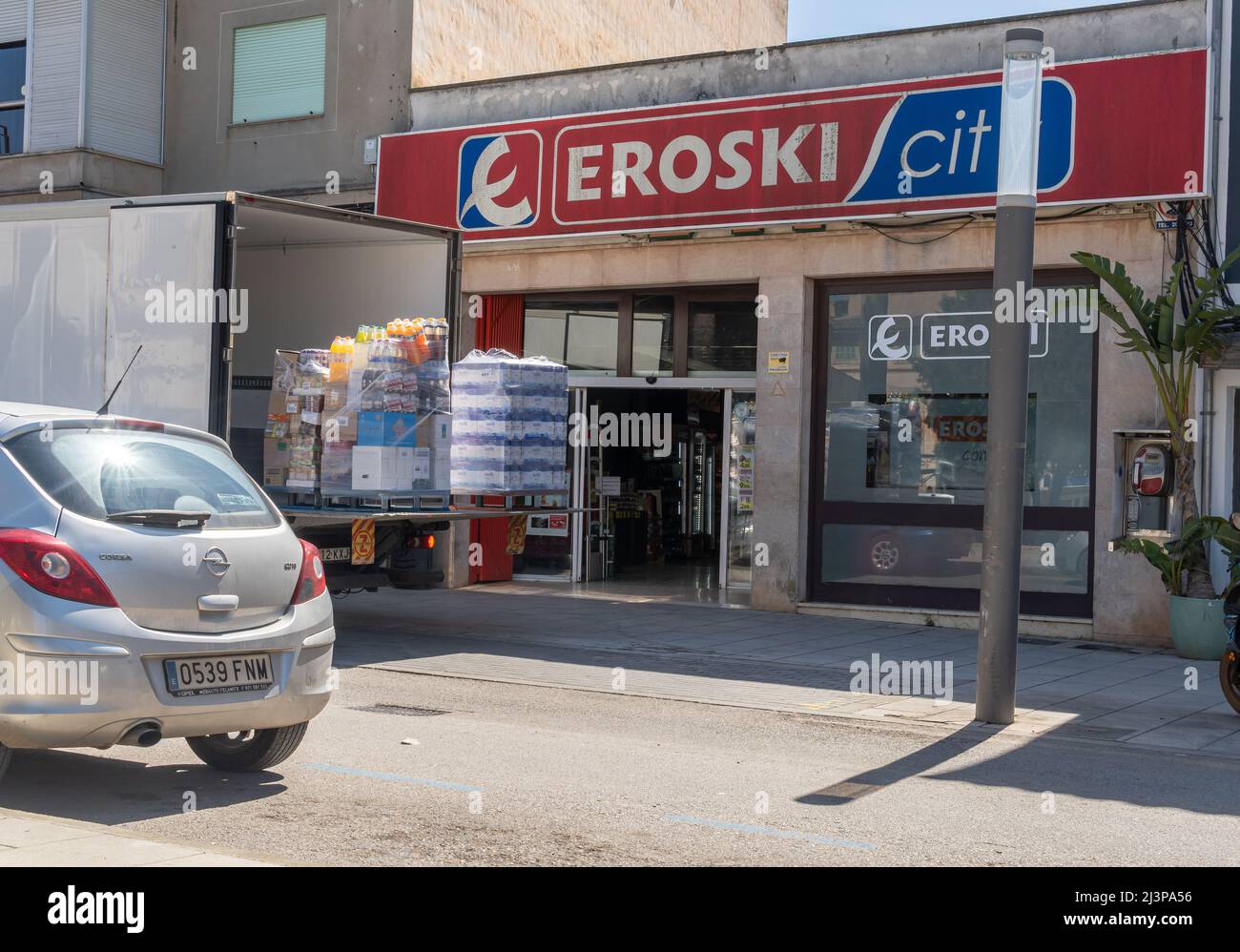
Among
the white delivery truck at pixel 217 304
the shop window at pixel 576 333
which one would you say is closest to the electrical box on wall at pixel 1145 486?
the white delivery truck at pixel 217 304

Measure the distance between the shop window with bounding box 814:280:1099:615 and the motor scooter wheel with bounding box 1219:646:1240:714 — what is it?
4127 millimetres

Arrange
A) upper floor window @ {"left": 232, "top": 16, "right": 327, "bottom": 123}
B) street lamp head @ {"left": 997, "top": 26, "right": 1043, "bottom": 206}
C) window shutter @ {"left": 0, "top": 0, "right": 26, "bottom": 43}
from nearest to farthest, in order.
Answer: street lamp head @ {"left": 997, "top": 26, "right": 1043, "bottom": 206} < upper floor window @ {"left": 232, "top": 16, "right": 327, "bottom": 123} < window shutter @ {"left": 0, "top": 0, "right": 26, "bottom": 43}

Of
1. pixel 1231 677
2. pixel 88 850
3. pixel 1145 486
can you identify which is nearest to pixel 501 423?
pixel 1145 486

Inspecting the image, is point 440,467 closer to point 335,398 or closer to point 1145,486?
point 335,398

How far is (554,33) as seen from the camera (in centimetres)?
2073

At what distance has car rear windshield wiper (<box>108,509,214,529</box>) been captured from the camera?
6.23 meters

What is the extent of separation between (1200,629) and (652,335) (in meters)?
7.19

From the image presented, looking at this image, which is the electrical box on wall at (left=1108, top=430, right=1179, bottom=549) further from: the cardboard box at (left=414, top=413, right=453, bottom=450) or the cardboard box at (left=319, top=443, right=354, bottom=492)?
the cardboard box at (left=319, top=443, right=354, bottom=492)

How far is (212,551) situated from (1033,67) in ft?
19.6

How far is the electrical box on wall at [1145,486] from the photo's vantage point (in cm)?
1273

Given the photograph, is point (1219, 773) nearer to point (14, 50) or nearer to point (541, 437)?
point (541, 437)

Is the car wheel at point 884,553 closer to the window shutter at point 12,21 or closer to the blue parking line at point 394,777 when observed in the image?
the blue parking line at point 394,777

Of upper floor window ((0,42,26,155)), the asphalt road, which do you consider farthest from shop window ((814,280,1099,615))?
upper floor window ((0,42,26,155))
